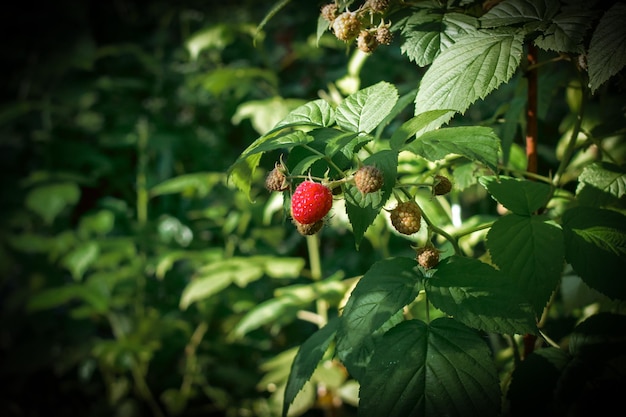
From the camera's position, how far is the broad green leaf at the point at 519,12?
57 cm

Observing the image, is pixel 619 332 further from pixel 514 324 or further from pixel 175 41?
pixel 175 41

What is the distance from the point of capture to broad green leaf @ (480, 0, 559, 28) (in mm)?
574

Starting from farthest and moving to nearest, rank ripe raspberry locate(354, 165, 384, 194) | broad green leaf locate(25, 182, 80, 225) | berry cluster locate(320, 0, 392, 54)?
broad green leaf locate(25, 182, 80, 225) → berry cluster locate(320, 0, 392, 54) → ripe raspberry locate(354, 165, 384, 194)

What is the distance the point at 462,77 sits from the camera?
57 cm

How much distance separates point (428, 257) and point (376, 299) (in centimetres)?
→ 9

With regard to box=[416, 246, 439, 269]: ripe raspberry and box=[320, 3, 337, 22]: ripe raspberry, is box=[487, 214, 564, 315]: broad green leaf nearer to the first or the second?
box=[416, 246, 439, 269]: ripe raspberry

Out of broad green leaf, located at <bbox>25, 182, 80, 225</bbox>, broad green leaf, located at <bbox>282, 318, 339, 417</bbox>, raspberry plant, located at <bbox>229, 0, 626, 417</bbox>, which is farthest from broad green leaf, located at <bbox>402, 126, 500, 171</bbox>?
broad green leaf, located at <bbox>25, 182, 80, 225</bbox>

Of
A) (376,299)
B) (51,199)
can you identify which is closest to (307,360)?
(376,299)

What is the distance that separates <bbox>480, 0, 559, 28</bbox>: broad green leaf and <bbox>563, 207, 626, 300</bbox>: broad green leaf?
0.83 ft

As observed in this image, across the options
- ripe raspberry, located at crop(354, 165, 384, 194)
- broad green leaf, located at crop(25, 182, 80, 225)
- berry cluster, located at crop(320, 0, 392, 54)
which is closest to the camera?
ripe raspberry, located at crop(354, 165, 384, 194)

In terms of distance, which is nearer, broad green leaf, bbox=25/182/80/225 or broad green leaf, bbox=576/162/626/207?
broad green leaf, bbox=576/162/626/207

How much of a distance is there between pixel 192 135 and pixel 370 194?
173 cm

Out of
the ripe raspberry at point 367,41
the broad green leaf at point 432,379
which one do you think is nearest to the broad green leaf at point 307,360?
the broad green leaf at point 432,379

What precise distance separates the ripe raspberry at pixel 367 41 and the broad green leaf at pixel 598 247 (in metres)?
0.34
